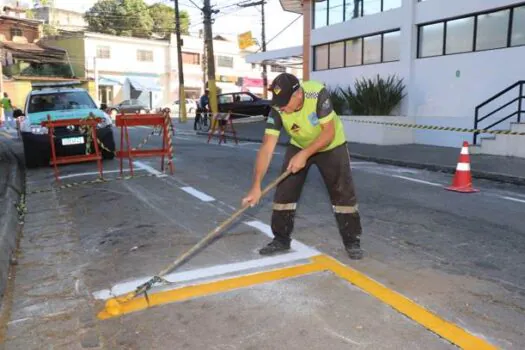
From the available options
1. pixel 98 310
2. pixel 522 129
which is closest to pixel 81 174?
pixel 98 310

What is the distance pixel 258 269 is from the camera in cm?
420

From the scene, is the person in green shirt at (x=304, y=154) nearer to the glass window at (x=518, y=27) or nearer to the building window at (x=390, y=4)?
the glass window at (x=518, y=27)

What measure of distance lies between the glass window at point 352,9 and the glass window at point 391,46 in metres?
1.78

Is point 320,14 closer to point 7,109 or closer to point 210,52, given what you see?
point 210,52

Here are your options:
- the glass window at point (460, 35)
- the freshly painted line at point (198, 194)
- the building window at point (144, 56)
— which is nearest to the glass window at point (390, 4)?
the glass window at point (460, 35)

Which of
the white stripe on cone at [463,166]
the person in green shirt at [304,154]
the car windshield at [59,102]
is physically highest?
the car windshield at [59,102]

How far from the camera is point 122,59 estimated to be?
154 ft

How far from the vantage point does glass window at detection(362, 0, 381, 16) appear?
1756 centimetres

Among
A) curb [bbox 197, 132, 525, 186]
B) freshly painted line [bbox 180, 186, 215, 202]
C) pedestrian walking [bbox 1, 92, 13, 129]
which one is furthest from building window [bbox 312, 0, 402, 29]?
pedestrian walking [bbox 1, 92, 13, 129]

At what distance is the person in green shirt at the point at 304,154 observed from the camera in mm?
3969

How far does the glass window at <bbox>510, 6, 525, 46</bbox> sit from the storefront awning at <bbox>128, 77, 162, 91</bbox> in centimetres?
3813

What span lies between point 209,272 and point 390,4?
49.9 feet

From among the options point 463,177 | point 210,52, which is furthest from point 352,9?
point 463,177

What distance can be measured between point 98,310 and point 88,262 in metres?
1.12
